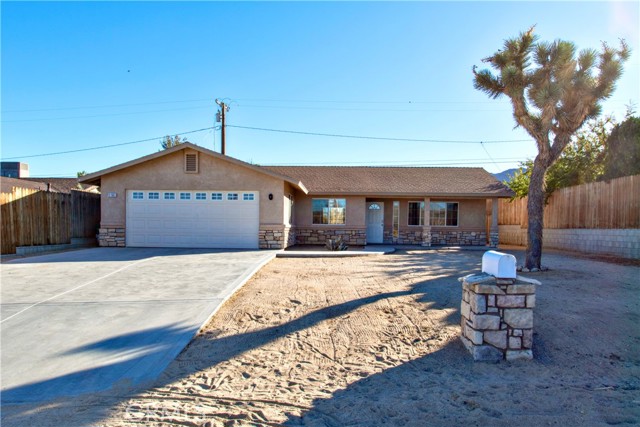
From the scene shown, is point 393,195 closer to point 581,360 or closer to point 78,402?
point 581,360

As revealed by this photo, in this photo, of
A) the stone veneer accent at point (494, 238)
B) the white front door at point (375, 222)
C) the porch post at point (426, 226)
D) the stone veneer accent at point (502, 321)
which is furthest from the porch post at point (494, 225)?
the stone veneer accent at point (502, 321)

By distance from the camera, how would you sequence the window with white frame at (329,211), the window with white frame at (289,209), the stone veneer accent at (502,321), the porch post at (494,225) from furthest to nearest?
the window with white frame at (329,211) < the porch post at (494,225) < the window with white frame at (289,209) < the stone veneer accent at (502,321)

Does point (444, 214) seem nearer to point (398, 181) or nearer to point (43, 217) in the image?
point (398, 181)

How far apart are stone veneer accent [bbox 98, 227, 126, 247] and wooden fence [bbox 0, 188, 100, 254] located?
4.67 ft

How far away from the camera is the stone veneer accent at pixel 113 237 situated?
48.3 feet

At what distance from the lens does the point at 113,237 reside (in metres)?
14.7

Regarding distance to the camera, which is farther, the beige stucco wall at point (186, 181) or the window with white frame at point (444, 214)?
the window with white frame at point (444, 214)

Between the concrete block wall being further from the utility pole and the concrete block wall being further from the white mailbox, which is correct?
the utility pole

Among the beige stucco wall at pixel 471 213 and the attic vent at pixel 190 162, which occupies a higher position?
the attic vent at pixel 190 162

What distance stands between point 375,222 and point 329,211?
2.43 meters

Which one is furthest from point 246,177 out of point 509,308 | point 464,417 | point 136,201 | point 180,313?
point 464,417

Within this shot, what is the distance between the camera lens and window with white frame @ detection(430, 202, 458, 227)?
59.9ft

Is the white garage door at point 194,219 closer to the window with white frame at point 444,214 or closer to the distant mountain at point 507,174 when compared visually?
the window with white frame at point 444,214

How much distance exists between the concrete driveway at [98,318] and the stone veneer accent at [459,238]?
1069cm
